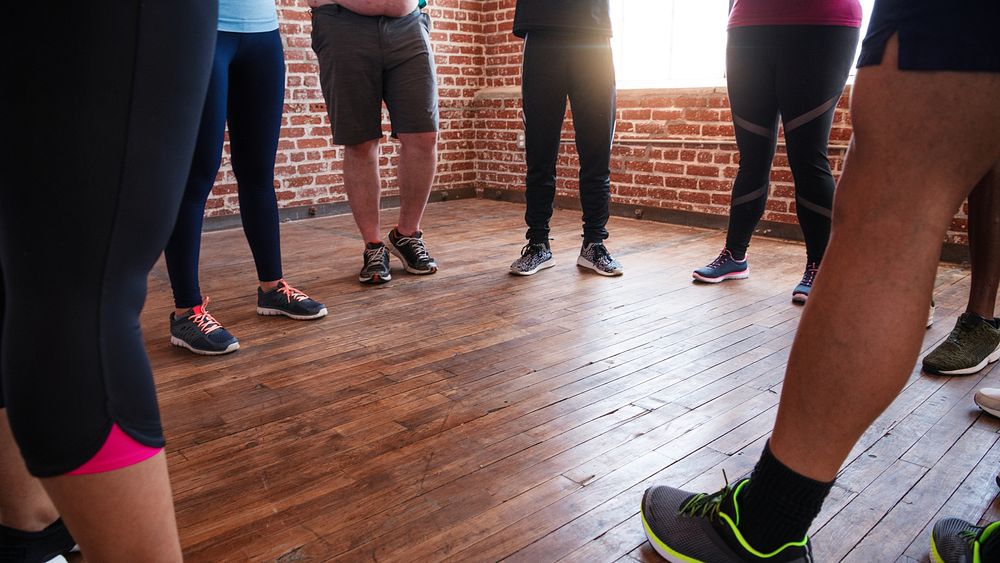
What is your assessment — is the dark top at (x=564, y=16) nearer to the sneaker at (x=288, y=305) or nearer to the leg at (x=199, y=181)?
the leg at (x=199, y=181)

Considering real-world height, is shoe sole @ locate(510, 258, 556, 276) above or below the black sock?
below

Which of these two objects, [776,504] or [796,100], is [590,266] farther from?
[776,504]

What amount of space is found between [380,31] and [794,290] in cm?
181

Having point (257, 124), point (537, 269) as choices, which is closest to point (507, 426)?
point (257, 124)

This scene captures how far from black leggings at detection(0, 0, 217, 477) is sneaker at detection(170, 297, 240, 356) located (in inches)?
58.7

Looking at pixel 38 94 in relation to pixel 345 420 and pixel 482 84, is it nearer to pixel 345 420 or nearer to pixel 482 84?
pixel 345 420

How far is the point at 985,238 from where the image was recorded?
69.3 inches

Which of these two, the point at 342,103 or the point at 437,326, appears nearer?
the point at 437,326

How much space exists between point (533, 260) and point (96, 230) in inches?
98.1

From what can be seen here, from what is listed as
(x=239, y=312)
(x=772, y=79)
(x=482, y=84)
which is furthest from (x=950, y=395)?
(x=482, y=84)

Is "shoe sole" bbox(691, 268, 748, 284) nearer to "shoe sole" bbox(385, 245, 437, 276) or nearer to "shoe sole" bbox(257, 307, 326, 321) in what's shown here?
"shoe sole" bbox(385, 245, 437, 276)

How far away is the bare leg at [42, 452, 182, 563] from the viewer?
1.92 ft

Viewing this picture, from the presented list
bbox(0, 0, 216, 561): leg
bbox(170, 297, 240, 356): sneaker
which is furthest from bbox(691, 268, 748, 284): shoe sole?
bbox(0, 0, 216, 561): leg

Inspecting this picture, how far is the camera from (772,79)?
8.40ft
